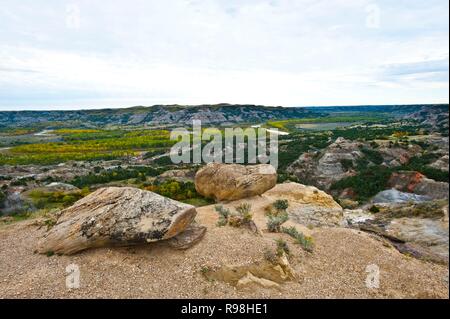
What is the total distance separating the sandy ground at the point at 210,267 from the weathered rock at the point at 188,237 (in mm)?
262

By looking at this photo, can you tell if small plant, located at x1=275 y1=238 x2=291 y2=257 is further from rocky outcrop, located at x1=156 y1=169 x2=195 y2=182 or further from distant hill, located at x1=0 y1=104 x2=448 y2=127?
distant hill, located at x1=0 y1=104 x2=448 y2=127

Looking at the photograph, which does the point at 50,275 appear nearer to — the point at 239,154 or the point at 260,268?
the point at 260,268

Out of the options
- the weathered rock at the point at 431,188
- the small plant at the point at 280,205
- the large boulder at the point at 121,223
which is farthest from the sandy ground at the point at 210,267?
the weathered rock at the point at 431,188

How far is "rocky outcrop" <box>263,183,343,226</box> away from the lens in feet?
75.1

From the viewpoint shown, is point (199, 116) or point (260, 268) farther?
point (199, 116)

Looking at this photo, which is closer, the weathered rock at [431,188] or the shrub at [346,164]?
the weathered rock at [431,188]

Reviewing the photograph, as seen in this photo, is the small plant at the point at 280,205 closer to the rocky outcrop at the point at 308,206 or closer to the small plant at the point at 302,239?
the rocky outcrop at the point at 308,206

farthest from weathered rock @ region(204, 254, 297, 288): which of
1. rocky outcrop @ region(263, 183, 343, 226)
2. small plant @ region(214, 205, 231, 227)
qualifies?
rocky outcrop @ region(263, 183, 343, 226)

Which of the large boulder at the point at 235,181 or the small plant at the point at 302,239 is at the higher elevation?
the large boulder at the point at 235,181

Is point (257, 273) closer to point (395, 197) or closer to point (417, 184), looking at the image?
point (395, 197)

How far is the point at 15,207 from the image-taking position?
2769 centimetres

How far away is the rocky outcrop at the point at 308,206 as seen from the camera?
22.9 m

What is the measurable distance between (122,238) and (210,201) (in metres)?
13.2
